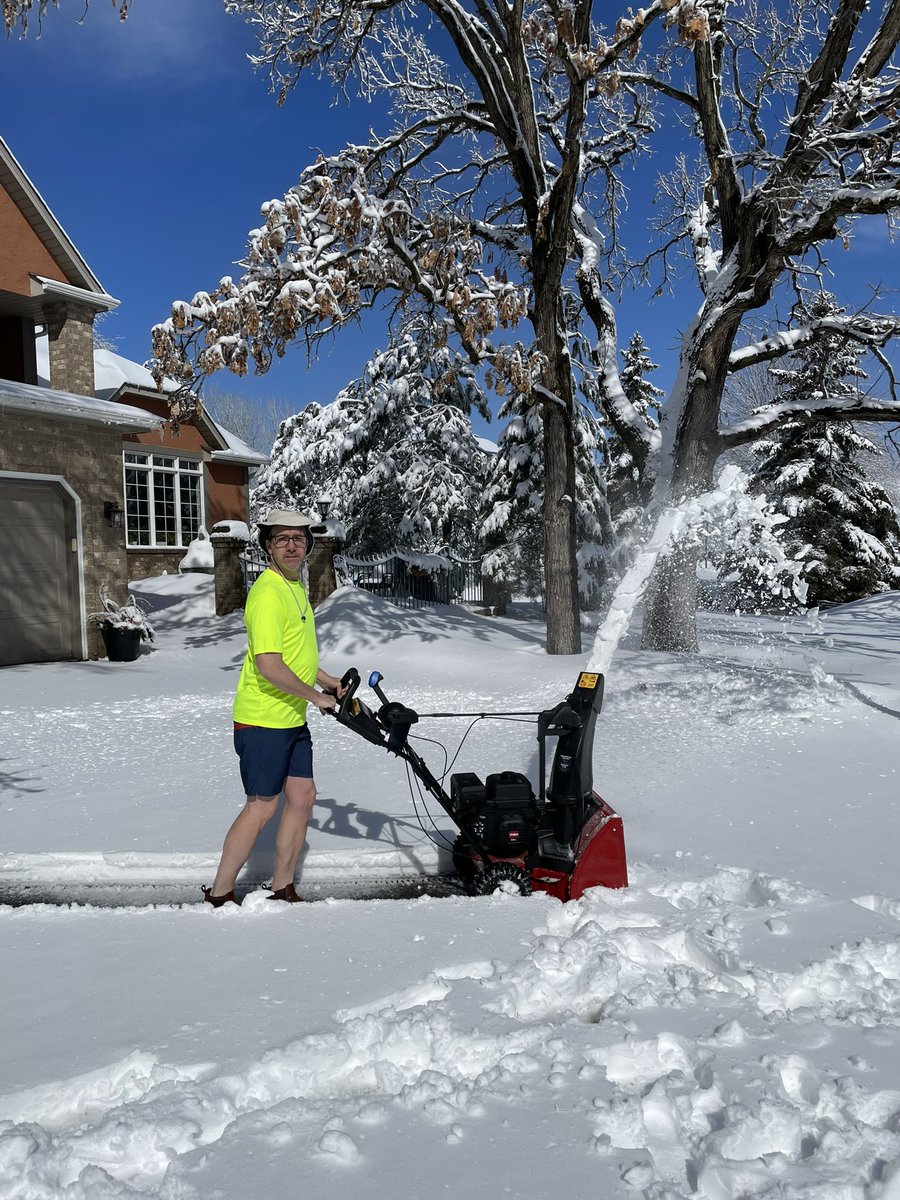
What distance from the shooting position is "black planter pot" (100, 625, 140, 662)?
41.9 feet

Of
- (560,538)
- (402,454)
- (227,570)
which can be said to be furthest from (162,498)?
(560,538)

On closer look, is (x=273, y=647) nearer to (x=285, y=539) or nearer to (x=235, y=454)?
(x=285, y=539)

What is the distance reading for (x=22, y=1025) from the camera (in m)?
2.88

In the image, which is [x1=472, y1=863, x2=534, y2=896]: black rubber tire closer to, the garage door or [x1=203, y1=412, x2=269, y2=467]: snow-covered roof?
the garage door

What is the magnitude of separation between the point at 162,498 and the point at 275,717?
19493mm

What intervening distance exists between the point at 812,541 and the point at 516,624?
481 inches

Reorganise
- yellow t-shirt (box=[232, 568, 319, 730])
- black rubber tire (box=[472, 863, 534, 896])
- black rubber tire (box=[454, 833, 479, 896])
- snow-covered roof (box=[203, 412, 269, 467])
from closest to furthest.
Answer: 1. yellow t-shirt (box=[232, 568, 319, 730])
2. black rubber tire (box=[472, 863, 534, 896])
3. black rubber tire (box=[454, 833, 479, 896])
4. snow-covered roof (box=[203, 412, 269, 467])

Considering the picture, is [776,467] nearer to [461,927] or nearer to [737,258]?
[737,258]

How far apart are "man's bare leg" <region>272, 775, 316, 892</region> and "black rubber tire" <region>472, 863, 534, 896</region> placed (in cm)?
87

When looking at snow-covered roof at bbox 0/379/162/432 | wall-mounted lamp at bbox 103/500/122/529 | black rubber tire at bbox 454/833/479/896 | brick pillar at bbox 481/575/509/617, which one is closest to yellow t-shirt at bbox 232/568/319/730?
black rubber tire at bbox 454/833/479/896

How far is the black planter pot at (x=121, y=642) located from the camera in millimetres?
12781

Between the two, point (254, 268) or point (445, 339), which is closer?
point (254, 268)

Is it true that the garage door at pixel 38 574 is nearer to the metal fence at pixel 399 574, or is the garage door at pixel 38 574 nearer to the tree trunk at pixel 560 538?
the metal fence at pixel 399 574

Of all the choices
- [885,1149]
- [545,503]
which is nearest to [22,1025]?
[885,1149]
